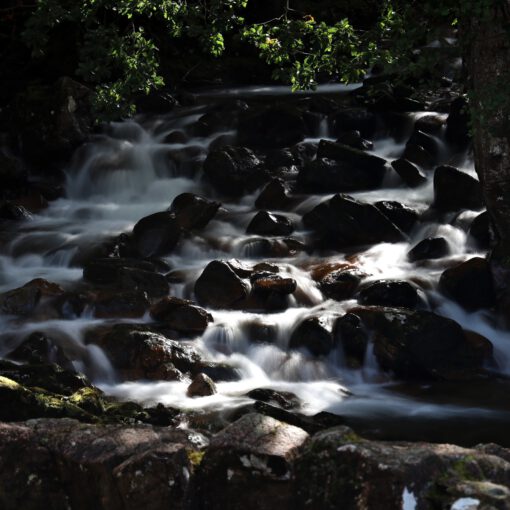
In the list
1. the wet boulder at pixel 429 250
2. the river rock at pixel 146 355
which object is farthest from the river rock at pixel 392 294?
the river rock at pixel 146 355

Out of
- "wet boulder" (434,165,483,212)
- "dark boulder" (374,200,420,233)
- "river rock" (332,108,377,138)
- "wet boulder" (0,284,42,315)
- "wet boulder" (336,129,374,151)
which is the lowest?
"wet boulder" (0,284,42,315)

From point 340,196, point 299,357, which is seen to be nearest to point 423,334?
point 299,357

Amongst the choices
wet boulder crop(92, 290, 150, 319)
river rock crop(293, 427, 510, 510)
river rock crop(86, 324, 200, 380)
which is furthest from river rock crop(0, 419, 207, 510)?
wet boulder crop(92, 290, 150, 319)

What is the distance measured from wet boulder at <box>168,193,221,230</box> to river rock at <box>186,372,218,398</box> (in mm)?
5187

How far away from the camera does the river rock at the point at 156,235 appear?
1315 centimetres

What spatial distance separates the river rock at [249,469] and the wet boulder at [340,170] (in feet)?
37.2

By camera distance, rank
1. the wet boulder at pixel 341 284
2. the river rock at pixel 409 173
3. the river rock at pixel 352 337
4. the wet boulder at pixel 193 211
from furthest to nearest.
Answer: the river rock at pixel 409 173
the wet boulder at pixel 193 211
the wet boulder at pixel 341 284
the river rock at pixel 352 337

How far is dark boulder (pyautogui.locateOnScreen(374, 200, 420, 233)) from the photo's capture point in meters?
13.5

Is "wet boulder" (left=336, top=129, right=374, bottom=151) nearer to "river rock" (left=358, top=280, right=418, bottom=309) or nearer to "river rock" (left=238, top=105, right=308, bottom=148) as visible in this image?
"river rock" (left=238, top=105, right=308, bottom=148)

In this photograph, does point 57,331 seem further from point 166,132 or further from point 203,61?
point 203,61

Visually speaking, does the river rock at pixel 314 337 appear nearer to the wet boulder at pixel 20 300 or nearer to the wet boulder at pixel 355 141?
the wet boulder at pixel 20 300

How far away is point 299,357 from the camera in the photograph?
987cm

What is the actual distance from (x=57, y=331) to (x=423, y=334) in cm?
439

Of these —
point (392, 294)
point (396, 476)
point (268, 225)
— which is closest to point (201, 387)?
point (392, 294)
